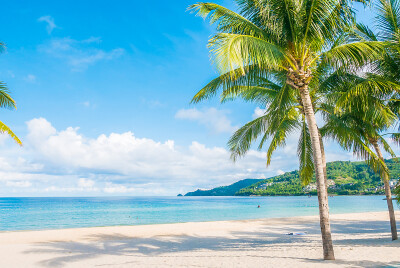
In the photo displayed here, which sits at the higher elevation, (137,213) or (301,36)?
(301,36)

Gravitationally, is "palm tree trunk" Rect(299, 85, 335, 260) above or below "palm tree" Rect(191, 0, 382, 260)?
below

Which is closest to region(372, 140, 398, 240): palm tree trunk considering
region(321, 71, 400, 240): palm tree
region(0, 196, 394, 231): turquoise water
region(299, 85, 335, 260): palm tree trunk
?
region(321, 71, 400, 240): palm tree

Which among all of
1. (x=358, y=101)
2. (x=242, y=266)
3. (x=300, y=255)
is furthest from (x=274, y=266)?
(x=358, y=101)

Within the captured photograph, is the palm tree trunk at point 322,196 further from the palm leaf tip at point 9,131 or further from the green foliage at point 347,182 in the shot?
the green foliage at point 347,182

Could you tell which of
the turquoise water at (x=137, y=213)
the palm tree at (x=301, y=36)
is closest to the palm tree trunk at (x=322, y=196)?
the palm tree at (x=301, y=36)

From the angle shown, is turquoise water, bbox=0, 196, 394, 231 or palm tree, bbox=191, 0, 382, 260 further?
turquoise water, bbox=0, 196, 394, 231

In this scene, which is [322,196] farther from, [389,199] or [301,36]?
[389,199]

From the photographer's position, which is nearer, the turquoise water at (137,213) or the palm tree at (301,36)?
the palm tree at (301,36)

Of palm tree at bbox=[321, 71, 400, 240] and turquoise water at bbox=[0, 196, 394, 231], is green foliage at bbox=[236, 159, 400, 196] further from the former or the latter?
palm tree at bbox=[321, 71, 400, 240]

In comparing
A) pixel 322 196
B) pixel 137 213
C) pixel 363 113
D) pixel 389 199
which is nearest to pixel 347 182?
pixel 137 213

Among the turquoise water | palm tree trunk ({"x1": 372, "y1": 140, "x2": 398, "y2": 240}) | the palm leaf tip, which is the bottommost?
the turquoise water

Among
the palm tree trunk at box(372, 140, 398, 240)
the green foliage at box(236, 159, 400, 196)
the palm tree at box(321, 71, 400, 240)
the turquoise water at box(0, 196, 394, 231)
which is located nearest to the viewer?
the palm tree at box(321, 71, 400, 240)

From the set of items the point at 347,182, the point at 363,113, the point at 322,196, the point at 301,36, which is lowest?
the point at 347,182

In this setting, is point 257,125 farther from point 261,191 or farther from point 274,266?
point 261,191
